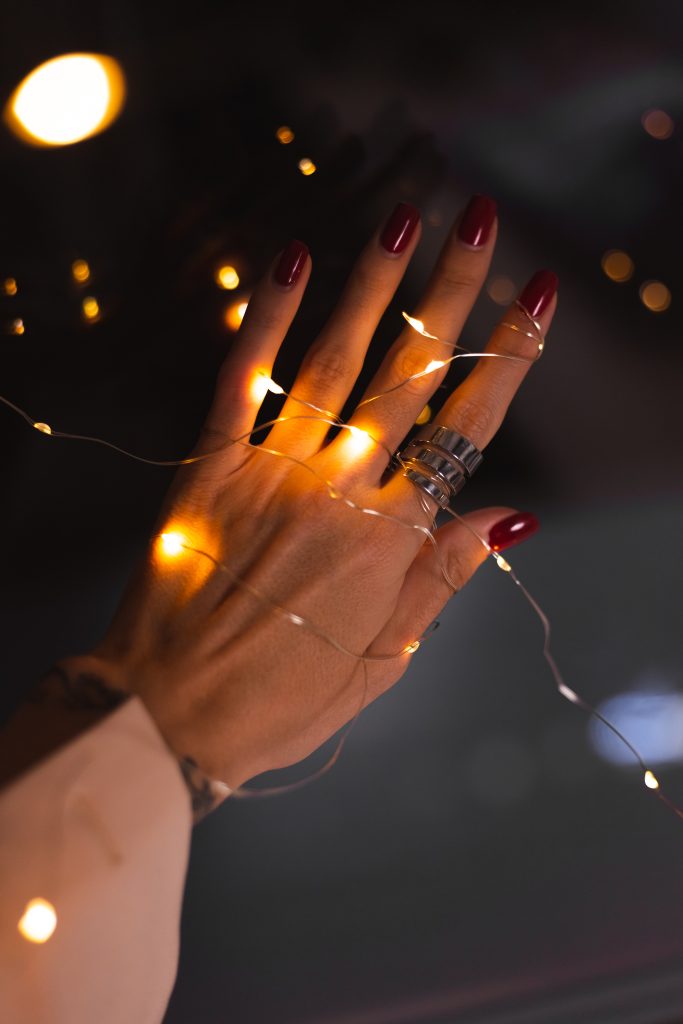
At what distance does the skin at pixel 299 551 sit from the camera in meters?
0.83

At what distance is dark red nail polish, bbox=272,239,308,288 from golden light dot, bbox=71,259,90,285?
0.88 feet

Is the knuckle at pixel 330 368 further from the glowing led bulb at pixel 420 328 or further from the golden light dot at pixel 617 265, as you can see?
the golden light dot at pixel 617 265

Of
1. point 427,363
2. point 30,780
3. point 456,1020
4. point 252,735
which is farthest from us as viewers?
point 456,1020

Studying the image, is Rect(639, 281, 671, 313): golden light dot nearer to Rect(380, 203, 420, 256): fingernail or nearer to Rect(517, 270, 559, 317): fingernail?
Rect(517, 270, 559, 317): fingernail

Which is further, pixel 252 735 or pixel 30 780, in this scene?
pixel 252 735

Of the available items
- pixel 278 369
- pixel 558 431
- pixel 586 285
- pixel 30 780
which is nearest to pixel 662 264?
pixel 586 285

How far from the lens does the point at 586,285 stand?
3.54 ft

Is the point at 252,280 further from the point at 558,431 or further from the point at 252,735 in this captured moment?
the point at 252,735

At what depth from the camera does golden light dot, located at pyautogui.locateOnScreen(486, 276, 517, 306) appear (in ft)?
3.44

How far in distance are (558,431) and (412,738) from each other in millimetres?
430

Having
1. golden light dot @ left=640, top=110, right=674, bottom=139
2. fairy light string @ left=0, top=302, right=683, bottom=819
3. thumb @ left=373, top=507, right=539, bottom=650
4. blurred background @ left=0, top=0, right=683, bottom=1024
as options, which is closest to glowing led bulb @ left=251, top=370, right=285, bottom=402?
fairy light string @ left=0, top=302, right=683, bottom=819

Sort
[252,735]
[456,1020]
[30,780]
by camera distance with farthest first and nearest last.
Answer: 1. [456,1020]
2. [252,735]
3. [30,780]

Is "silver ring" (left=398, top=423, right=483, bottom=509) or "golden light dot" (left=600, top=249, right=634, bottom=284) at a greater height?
"golden light dot" (left=600, top=249, right=634, bottom=284)

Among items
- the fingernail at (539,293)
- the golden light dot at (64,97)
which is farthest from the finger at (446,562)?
the golden light dot at (64,97)
